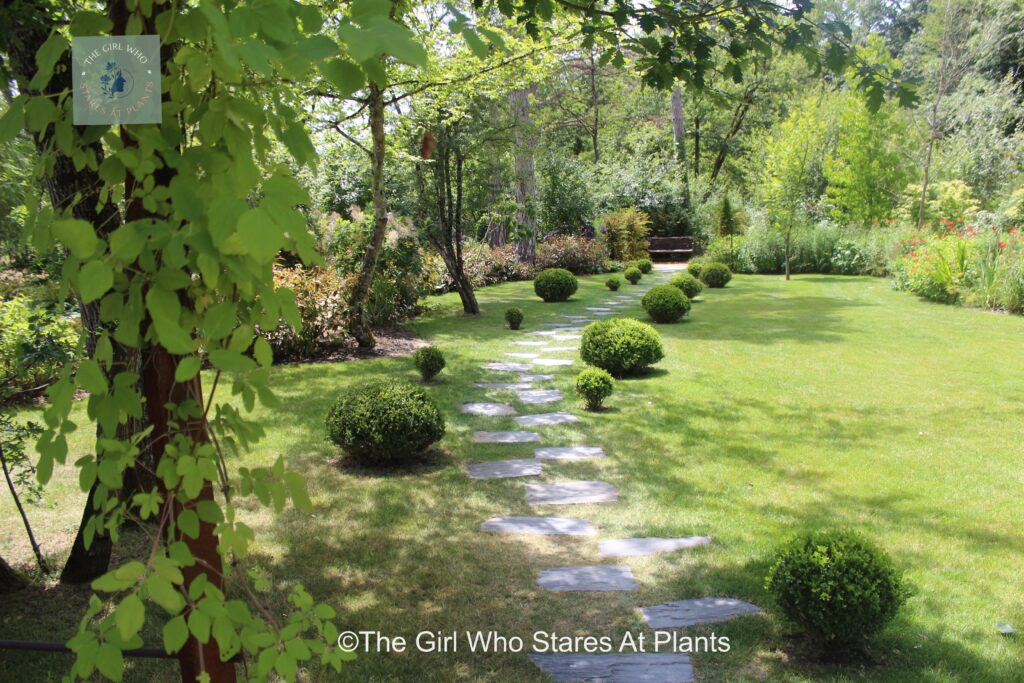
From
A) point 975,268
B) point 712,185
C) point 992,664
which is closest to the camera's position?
point 992,664

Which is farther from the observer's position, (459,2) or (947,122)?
(947,122)

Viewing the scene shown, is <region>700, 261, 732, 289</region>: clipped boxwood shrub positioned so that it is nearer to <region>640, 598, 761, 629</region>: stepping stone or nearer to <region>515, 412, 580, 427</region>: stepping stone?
<region>515, 412, 580, 427</region>: stepping stone

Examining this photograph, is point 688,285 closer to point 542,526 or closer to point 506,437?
point 506,437

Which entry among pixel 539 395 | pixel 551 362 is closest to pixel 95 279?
pixel 539 395

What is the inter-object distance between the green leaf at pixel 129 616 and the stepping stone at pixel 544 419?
19.2 ft

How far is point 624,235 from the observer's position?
23.2 m

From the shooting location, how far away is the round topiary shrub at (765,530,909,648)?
3.08 metres

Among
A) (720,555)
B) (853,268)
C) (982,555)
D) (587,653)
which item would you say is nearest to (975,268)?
(853,268)

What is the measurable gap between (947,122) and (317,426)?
1035 inches

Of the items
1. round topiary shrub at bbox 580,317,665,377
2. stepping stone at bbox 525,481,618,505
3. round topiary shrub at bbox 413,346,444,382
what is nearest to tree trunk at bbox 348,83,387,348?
round topiary shrub at bbox 413,346,444,382

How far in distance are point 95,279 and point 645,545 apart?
3892 millimetres

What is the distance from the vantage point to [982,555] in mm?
4266

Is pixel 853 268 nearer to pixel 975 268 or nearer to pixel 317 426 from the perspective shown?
pixel 975 268

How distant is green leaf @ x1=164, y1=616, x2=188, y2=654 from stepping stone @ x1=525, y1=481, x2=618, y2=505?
4.06 metres
